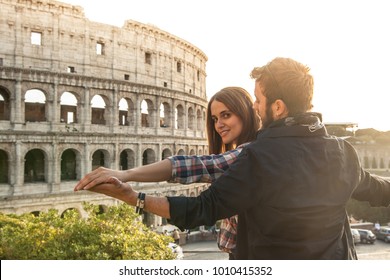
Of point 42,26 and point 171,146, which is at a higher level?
point 42,26

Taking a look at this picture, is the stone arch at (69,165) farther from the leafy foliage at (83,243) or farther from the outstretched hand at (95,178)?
the outstretched hand at (95,178)

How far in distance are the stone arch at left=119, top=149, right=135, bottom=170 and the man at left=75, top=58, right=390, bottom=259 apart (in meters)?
24.7

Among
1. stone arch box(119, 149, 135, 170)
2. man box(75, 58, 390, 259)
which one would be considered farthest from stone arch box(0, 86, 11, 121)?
man box(75, 58, 390, 259)

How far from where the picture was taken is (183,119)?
1196 inches

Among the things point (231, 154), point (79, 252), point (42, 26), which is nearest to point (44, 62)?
point (42, 26)

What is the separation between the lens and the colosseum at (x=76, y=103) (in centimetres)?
2178

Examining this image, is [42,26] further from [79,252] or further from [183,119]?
[79,252]

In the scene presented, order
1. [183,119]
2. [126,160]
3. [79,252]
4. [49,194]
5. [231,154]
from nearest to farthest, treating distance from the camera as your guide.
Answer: [231,154]
[79,252]
[49,194]
[126,160]
[183,119]

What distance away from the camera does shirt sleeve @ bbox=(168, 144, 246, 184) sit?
229 centimetres

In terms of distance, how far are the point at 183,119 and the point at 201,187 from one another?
562cm

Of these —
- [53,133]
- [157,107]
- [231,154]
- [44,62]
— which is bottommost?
[231,154]

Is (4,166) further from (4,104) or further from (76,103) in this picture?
(76,103)

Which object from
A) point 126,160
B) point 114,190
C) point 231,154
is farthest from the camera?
point 126,160

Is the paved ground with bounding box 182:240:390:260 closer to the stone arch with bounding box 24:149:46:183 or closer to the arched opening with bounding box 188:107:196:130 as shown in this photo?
the stone arch with bounding box 24:149:46:183
